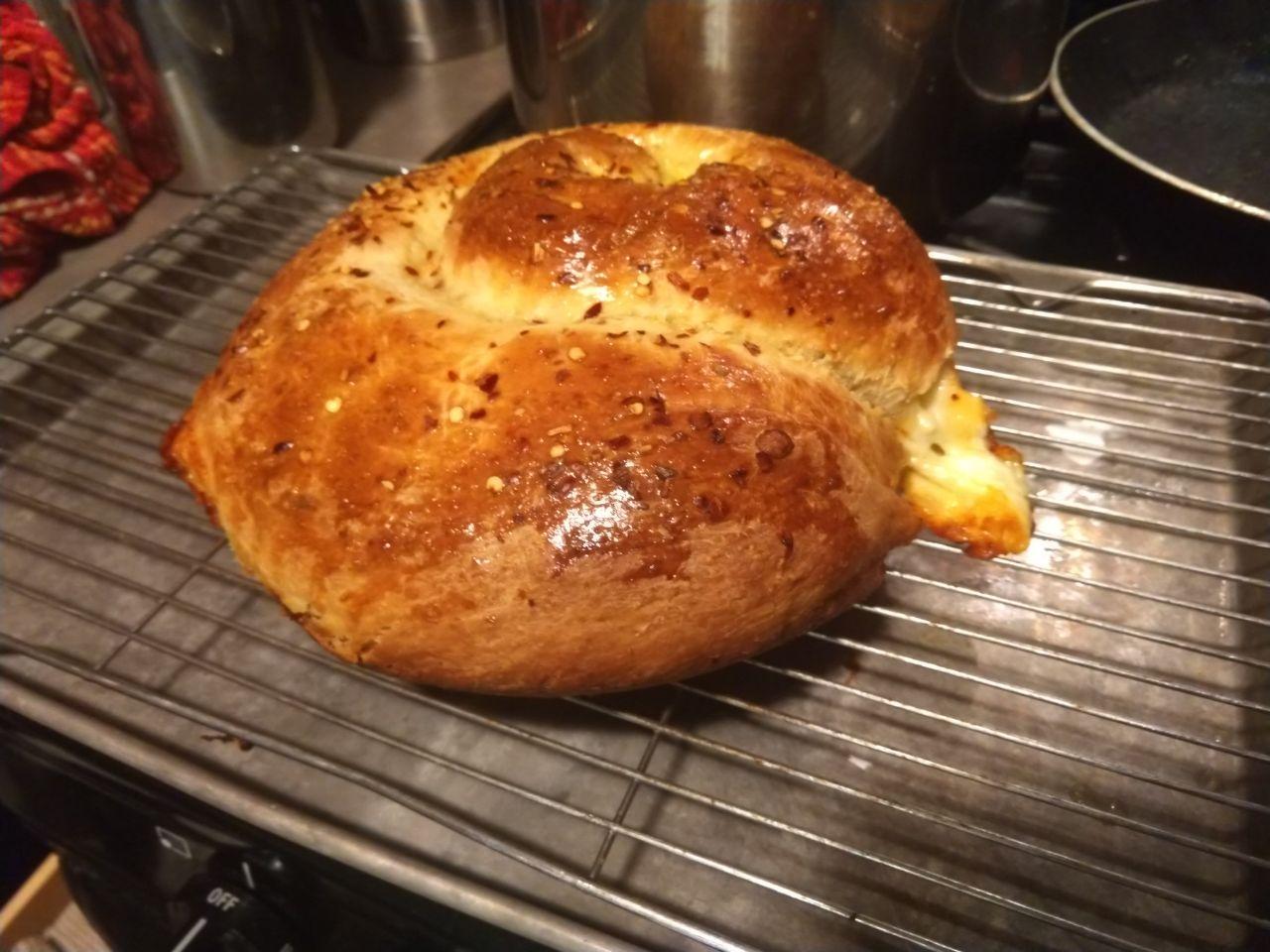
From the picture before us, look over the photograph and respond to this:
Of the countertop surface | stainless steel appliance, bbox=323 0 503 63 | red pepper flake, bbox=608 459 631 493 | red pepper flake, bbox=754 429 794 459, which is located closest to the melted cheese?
red pepper flake, bbox=754 429 794 459

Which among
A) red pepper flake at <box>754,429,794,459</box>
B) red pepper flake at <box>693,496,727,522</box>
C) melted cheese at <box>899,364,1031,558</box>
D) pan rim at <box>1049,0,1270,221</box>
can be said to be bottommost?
melted cheese at <box>899,364,1031,558</box>

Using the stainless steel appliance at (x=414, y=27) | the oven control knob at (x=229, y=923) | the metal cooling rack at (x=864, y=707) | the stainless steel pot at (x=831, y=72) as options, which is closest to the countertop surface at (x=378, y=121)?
the stainless steel appliance at (x=414, y=27)

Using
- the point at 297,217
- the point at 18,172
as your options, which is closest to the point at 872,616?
the point at 297,217

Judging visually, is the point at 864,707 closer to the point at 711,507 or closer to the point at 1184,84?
the point at 711,507

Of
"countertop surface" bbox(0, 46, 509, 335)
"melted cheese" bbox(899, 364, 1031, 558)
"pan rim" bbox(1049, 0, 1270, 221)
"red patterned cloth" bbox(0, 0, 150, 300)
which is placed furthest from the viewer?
"countertop surface" bbox(0, 46, 509, 335)

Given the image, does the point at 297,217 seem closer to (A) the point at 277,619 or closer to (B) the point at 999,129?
(A) the point at 277,619

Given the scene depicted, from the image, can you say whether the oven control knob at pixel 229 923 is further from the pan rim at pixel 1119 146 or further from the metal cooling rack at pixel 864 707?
the pan rim at pixel 1119 146

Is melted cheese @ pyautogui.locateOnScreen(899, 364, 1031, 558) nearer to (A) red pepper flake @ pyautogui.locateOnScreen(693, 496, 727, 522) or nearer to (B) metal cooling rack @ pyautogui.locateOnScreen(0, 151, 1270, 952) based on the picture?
(B) metal cooling rack @ pyautogui.locateOnScreen(0, 151, 1270, 952)
